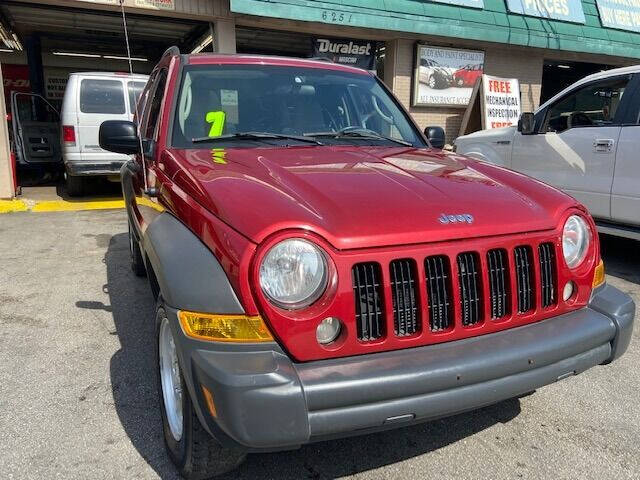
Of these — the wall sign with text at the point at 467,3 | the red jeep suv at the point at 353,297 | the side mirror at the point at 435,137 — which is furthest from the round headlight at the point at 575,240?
the wall sign with text at the point at 467,3

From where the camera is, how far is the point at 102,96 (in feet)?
29.5

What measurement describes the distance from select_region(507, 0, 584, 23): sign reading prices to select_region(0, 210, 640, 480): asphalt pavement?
9.87 m

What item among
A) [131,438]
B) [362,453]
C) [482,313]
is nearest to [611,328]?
[482,313]

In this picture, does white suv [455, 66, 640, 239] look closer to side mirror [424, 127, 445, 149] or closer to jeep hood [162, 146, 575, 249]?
side mirror [424, 127, 445, 149]

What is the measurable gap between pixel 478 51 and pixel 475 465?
11589 millimetres

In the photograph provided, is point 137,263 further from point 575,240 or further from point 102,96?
point 102,96

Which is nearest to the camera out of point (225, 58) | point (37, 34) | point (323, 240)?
point (323, 240)

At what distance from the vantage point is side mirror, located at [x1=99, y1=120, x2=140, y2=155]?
10.2ft

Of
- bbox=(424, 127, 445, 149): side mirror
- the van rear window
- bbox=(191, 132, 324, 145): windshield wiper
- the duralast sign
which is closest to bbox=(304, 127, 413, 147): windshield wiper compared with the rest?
bbox=(191, 132, 324, 145): windshield wiper

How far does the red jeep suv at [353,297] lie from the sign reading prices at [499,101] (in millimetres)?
9257

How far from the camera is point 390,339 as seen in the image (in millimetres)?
1890

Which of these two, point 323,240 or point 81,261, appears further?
point 81,261

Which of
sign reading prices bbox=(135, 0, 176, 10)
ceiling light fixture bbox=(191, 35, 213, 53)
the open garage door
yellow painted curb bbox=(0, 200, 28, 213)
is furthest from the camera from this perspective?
ceiling light fixture bbox=(191, 35, 213, 53)

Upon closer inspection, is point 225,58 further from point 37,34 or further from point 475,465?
point 37,34
